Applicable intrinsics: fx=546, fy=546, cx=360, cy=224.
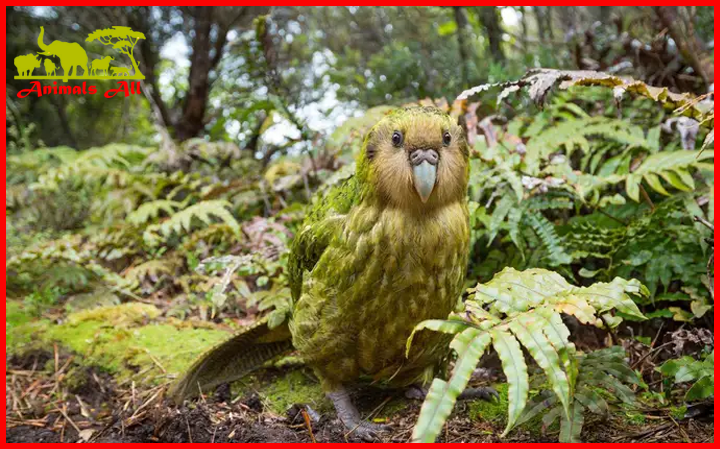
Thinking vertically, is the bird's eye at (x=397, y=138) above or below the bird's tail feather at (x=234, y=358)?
above

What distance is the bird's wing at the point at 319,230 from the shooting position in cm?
253

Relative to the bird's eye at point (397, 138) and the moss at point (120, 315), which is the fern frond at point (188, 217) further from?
the bird's eye at point (397, 138)

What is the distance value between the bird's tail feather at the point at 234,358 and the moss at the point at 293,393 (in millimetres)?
156

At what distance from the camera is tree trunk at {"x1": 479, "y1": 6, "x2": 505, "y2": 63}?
600 cm

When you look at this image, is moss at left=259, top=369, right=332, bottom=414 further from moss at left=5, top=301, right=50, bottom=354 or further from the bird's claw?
moss at left=5, top=301, right=50, bottom=354

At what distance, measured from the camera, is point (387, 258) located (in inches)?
91.3

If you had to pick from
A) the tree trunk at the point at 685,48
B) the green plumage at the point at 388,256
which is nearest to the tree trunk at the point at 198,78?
the green plumage at the point at 388,256

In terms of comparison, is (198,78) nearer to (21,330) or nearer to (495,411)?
(21,330)

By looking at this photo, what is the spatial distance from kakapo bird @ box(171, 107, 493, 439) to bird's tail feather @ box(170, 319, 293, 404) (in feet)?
1.35

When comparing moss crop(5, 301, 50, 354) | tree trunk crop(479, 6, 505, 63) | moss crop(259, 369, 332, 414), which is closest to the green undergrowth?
moss crop(259, 369, 332, 414)

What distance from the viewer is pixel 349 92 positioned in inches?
245

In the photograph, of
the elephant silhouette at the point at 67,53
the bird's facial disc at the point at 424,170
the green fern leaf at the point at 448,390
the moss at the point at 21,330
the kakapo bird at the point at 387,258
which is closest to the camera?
the green fern leaf at the point at 448,390

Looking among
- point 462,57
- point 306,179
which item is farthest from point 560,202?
point 462,57

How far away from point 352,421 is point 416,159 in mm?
1336
